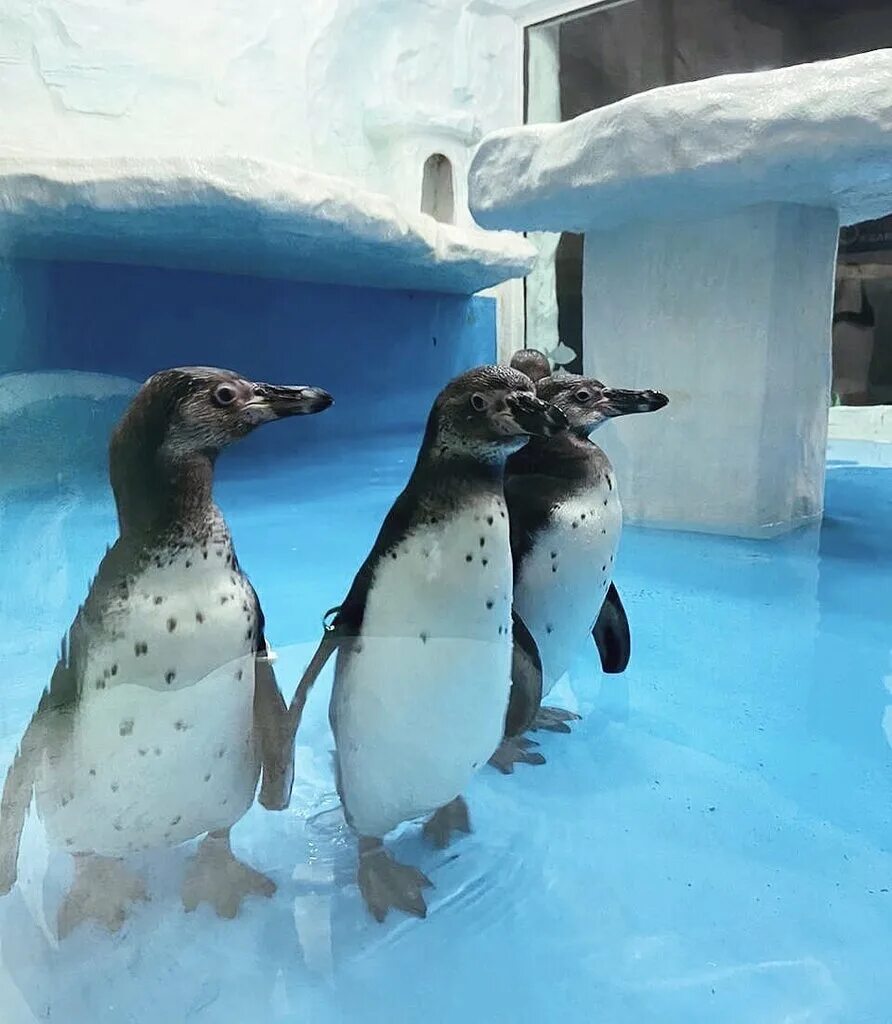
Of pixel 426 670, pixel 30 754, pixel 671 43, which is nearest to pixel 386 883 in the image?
pixel 426 670

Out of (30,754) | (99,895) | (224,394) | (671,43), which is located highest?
(671,43)

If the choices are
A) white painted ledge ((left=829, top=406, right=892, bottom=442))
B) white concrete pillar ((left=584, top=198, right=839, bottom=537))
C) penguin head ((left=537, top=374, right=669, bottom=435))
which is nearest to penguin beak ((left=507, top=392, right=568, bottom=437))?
penguin head ((left=537, top=374, right=669, bottom=435))

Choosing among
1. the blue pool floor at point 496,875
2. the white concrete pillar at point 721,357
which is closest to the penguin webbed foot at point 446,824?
the blue pool floor at point 496,875

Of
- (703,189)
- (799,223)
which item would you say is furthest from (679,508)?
(799,223)

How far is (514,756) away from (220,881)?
36 cm

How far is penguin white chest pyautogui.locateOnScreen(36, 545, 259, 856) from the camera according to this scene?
1.88ft

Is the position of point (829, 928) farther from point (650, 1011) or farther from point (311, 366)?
point (311, 366)

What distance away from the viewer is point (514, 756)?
3.09 feet

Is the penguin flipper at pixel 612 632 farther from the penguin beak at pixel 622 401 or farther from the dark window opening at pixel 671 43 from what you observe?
the dark window opening at pixel 671 43

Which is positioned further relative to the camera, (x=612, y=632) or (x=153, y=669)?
(x=612, y=632)

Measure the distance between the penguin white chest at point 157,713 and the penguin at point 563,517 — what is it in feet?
0.90

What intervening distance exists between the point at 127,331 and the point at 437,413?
0.23 m

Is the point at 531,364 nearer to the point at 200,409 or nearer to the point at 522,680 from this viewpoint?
the point at 522,680

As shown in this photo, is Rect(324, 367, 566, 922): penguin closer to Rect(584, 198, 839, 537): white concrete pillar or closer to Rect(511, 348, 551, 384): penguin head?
Rect(511, 348, 551, 384): penguin head
